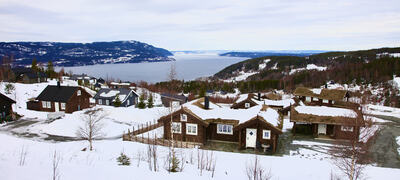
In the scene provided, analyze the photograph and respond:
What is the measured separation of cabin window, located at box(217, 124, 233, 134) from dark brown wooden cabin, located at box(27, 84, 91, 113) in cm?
2821

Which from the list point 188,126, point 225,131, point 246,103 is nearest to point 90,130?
point 188,126

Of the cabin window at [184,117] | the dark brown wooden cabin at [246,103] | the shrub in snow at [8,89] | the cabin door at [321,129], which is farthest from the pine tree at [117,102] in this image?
the cabin door at [321,129]

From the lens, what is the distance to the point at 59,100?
4081 centimetres

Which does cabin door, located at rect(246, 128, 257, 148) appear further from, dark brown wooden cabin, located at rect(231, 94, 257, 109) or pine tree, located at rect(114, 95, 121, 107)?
pine tree, located at rect(114, 95, 121, 107)

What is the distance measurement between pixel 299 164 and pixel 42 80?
8122 centimetres

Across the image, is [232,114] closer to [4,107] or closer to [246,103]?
[246,103]

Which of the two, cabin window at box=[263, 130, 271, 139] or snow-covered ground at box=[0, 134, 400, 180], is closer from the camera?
snow-covered ground at box=[0, 134, 400, 180]

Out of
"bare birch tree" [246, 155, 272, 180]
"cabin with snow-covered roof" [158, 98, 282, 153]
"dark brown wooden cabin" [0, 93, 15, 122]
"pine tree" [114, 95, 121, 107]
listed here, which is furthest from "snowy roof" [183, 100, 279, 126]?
"dark brown wooden cabin" [0, 93, 15, 122]

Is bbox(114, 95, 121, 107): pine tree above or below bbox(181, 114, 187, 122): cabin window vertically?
below

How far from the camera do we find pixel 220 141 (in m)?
27.1

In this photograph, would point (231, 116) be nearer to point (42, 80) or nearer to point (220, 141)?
point (220, 141)

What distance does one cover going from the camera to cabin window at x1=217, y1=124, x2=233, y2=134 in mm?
26633

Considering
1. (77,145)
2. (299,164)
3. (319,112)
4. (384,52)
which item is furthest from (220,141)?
(384,52)

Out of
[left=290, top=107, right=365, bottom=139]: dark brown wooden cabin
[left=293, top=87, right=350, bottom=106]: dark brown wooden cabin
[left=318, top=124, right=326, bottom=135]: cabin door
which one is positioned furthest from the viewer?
[left=293, top=87, right=350, bottom=106]: dark brown wooden cabin
